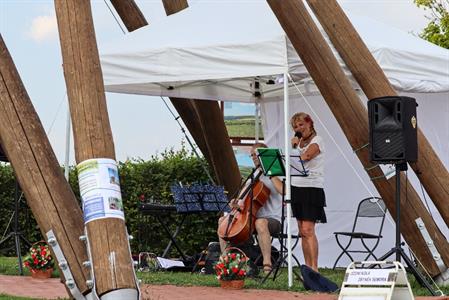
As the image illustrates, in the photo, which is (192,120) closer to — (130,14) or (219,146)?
(219,146)

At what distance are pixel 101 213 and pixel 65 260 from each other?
45 cm

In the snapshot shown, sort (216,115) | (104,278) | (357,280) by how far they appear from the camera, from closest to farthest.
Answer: (104,278), (357,280), (216,115)

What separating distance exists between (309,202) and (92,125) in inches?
191

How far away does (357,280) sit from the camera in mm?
8148

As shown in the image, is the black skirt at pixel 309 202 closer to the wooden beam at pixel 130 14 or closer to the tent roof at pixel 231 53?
the tent roof at pixel 231 53

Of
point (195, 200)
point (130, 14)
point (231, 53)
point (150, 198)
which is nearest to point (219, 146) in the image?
point (150, 198)

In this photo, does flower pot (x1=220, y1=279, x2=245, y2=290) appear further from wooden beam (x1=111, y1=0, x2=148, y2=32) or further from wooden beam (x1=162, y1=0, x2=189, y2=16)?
wooden beam (x1=162, y1=0, x2=189, y2=16)

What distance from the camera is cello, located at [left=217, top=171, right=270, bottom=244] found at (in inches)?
431

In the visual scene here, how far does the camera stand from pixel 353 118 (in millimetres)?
10047

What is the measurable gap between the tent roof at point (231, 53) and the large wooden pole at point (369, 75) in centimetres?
47

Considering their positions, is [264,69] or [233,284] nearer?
[233,284]

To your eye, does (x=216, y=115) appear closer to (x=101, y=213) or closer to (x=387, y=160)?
(x=387, y=160)

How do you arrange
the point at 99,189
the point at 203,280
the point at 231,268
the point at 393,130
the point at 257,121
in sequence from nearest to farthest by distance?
the point at 99,189
the point at 393,130
the point at 231,268
the point at 203,280
the point at 257,121

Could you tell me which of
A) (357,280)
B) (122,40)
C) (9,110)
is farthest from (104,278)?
(122,40)
